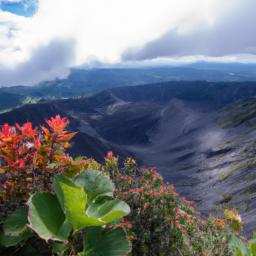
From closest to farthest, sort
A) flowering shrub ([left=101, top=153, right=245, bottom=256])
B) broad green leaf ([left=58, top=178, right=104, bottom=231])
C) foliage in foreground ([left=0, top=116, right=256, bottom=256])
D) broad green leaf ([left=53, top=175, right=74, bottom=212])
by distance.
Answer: broad green leaf ([left=58, top=178, right=104, bottom=231]) → foliage in foreground ([left=0, top=116, right=256, bottom=256]) → broad green leaf ([left=53, top=175, right=74, bottom=212]) → flowering shrub ([left=101, top=153, right=245, bottom=256])

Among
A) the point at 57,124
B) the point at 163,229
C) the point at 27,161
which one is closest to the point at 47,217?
the point at 27,161

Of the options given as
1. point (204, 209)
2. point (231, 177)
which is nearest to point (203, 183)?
point (231, 177)

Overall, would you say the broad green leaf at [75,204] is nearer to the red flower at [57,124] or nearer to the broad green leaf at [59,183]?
the broad green leaf at [59,183]

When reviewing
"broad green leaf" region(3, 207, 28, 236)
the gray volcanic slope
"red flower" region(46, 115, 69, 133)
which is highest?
"red flower" region(46, 115, 69, 133)

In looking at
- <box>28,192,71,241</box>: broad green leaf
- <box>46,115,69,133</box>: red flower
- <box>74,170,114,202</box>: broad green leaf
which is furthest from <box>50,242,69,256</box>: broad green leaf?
<box>46,115,69,133</box>: red flower

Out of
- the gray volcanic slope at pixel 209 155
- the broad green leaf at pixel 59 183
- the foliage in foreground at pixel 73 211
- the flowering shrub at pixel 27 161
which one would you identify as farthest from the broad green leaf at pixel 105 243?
the gray volcanic slope at pixel 209 155

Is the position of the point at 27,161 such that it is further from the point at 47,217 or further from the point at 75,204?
the point at 75,204

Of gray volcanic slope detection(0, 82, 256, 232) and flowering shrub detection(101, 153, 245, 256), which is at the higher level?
flowering shrub detection(101, 153, 245, 256)

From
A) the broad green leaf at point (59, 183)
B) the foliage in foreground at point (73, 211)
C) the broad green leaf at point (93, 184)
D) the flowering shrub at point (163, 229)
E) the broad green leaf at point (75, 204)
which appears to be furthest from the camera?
the flowering shrub at point (163, 229)

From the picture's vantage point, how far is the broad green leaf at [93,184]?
444 centimetres

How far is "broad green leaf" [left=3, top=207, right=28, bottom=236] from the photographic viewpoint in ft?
12.7

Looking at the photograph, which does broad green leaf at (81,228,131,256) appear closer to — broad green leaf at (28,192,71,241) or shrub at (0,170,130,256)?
shrub at (0,170,130,256)

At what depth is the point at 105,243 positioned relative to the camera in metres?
3.83

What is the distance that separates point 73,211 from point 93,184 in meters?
0.92
